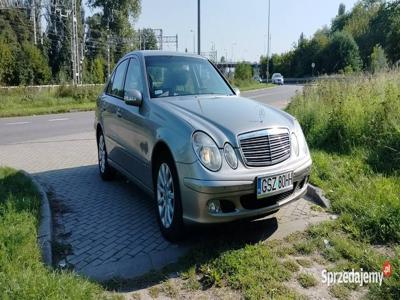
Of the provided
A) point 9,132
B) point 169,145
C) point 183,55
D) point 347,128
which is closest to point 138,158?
point 169,145

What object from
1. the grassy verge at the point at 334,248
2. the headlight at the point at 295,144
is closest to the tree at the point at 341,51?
the grassy verge at the point at 334,248

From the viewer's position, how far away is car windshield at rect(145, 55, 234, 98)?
16.5 ft

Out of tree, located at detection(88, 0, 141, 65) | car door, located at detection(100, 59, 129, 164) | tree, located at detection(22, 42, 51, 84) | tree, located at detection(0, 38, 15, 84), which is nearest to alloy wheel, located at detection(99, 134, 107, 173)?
car door, located at detection(100, 59, 129, 164)

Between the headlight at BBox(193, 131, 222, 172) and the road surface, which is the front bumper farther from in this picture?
the road surface

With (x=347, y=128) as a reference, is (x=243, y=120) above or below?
above

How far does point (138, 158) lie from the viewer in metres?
4.93

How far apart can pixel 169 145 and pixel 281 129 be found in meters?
1.14

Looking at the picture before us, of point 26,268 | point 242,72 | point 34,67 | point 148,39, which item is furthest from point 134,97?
point 148,39

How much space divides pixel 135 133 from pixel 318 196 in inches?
98.3

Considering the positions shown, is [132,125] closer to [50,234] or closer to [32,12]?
[50,234]

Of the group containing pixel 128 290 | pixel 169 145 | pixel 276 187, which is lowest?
pixel 128 290

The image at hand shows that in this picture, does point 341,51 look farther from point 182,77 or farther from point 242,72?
point 182,77

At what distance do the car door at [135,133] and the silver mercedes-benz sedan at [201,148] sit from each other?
0.01 metres

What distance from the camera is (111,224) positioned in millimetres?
4863
